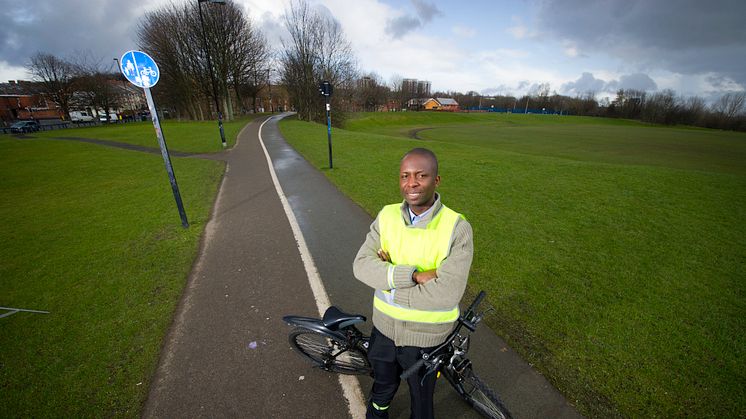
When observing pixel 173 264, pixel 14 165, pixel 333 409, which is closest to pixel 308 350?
pixel 333 409

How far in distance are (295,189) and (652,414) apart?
911 cm

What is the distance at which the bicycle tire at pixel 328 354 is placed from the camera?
2.87 meters

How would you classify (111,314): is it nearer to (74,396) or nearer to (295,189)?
(74,396)

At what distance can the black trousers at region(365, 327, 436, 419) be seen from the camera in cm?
213

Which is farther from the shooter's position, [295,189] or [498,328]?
[295,189]

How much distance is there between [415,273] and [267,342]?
7.69 feet

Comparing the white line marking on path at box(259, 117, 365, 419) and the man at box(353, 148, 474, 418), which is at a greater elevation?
the man at box(353, 148, 474, 418)

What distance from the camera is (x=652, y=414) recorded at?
2.51 metres

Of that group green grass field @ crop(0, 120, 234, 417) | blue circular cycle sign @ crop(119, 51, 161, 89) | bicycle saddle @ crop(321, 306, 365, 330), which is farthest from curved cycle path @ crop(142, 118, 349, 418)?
blue circular cycle sign @ crop(119, 51, 161, 89)

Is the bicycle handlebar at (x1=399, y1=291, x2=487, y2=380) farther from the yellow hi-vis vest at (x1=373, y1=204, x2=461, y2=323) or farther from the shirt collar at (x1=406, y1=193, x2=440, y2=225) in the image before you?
the shirt collar at (x1=406, y1=193, x2=440, y2=225)

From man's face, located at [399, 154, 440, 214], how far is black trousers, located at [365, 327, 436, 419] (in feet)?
3.59

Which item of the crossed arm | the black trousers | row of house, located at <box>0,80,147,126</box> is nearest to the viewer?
the crossed arm

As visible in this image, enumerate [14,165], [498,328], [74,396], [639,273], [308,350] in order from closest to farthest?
[74,396], [308,350], [498,328], [639,273], [14,165]

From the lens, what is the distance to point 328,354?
2.96 metres
